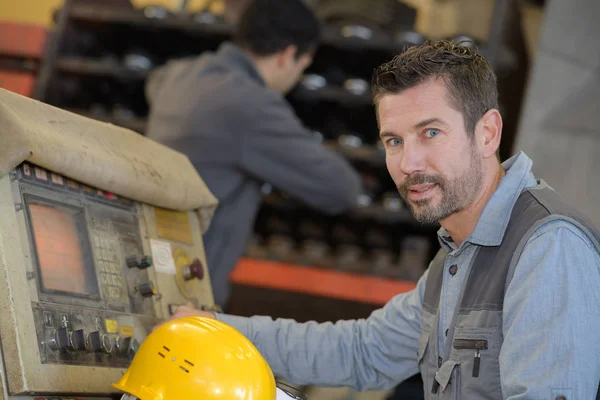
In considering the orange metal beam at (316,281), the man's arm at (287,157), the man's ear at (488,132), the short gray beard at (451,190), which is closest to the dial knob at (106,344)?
the short gray beard at (451,190)

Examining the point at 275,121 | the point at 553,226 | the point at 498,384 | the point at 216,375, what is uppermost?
the point at 275,121

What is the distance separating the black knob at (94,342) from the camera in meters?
1.76

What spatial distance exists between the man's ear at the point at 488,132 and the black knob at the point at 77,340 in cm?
98

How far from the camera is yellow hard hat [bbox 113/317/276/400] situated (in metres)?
1.60

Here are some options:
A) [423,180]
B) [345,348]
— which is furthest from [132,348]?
[423,180]

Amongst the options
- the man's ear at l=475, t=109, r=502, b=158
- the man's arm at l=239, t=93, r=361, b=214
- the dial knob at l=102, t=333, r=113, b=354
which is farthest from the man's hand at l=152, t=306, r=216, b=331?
the man's arm at l=239, t=93, r=361, b=214

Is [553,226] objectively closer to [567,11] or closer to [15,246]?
[15,246]

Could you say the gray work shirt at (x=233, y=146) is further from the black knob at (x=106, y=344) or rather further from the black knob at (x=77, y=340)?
the black knob at (x=77, y=340)

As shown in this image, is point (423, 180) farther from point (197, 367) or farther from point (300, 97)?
point (300, 97)

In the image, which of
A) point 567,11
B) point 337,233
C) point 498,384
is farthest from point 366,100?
point 498,384

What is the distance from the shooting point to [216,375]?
1604 mm

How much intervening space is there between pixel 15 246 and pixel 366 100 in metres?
2.99

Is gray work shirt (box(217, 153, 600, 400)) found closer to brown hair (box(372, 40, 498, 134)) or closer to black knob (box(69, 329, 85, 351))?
brown hair (box(372, 40, 498, 134))

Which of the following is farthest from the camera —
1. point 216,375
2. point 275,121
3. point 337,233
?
point 337,233
